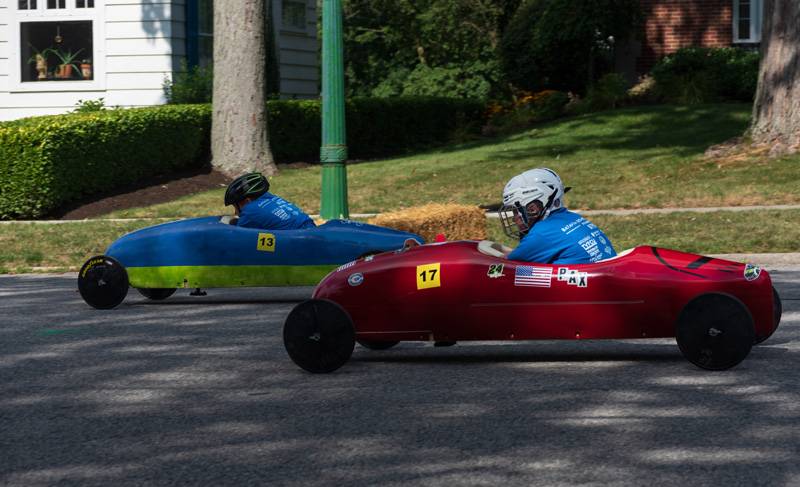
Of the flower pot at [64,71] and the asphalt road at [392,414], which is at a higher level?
the flower pot at [64,71]

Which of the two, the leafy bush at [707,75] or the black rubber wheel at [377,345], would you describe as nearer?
the black rubber wheel at [377,345]

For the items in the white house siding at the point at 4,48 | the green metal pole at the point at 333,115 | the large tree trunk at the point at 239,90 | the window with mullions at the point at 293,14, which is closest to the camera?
the green metal pole at the point at 333,115

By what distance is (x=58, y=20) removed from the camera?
27547 mm

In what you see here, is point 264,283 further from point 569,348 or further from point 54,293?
point 569,348

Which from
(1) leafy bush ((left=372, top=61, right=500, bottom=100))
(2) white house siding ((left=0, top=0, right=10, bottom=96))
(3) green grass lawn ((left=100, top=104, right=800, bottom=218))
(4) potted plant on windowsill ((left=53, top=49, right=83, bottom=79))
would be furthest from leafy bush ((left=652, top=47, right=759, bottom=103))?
(2) white house siding ((left=0, top=0, right=10, bottom=96))

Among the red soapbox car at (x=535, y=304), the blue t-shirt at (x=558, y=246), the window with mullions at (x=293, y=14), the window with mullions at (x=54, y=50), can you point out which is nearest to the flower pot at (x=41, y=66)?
the window with mullions at (x=54, y=50)

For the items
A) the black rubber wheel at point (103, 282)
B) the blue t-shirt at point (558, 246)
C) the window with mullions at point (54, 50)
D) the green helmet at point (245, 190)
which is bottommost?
the black rubber wheel at point (103, 282)

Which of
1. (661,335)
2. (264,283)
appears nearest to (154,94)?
(264,283)

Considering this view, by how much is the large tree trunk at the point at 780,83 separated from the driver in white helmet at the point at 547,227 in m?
15.1

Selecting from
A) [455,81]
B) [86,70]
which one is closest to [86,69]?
[86,70]

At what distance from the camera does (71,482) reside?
5504 millimetres

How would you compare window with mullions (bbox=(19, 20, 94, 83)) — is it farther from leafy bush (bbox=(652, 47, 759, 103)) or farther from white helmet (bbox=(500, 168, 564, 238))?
white helmet (bbox=(500, 168, 564, 238))

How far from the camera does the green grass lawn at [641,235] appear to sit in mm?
15391

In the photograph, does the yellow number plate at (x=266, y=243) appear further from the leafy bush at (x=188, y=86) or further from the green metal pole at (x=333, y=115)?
the leafy bush at (x=188, y=86)
